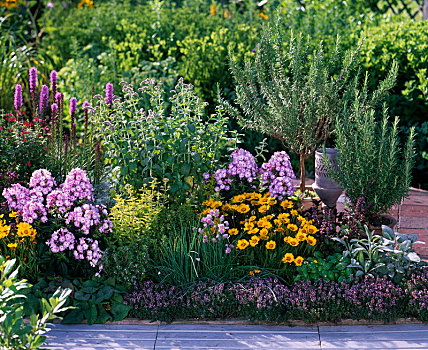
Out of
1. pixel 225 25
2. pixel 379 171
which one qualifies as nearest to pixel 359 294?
pixel 379 171

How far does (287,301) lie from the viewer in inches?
142

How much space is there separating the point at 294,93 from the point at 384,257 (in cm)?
160

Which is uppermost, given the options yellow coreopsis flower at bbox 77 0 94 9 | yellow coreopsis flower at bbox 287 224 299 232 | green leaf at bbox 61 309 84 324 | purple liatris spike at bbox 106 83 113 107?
yellow coreopsis flower at bbox 77 0 94 9

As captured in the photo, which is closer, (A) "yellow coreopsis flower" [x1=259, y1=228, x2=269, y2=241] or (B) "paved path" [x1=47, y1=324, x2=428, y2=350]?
(B) "paved path" [x1=47, y1=324, x2=428, y2=350]

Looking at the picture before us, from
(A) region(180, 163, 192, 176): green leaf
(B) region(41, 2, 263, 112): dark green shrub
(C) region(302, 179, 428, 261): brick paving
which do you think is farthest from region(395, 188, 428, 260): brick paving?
(B) region(41, 2, 263, 112): dark green shrub

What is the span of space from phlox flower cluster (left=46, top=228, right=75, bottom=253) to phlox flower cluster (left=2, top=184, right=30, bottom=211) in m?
0.39

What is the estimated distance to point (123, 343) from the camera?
3.43 meters

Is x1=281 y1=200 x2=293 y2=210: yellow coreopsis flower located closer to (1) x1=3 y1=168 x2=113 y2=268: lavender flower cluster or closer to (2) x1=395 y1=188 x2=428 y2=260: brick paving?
(2) x1=395 y1=188 x2=428 y2=260: brick paving

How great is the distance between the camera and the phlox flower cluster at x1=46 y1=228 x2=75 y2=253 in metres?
3.78

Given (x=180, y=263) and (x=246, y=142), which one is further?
(x=246, y=142)

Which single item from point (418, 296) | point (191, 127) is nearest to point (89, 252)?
point (191, 127)

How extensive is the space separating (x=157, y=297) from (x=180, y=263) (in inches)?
13.2

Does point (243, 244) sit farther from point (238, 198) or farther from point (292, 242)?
point (238, 198)

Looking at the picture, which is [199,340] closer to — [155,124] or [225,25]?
[155,124]
